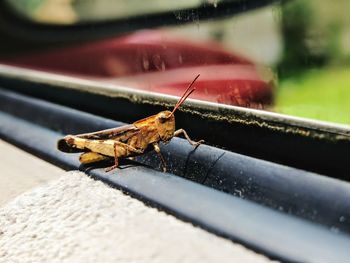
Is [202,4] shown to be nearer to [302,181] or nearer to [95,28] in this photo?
[302,181]

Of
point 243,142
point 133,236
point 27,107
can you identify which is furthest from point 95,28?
point 133,236

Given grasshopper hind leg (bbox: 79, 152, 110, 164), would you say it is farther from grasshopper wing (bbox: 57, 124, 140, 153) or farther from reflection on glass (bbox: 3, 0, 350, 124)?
reflection on glass (bbox: 3, 0, 350, 124)

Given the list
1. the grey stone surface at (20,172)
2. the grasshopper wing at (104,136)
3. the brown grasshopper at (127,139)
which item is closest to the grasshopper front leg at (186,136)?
the brown grasshopper at (127,139)

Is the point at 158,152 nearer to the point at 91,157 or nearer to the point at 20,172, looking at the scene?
the point at 91,157

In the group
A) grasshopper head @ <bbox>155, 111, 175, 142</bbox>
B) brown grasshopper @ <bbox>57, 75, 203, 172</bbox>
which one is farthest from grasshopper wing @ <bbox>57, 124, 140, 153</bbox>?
grasshopper head @ <bbox>155, 111, 175, 142</bbox>

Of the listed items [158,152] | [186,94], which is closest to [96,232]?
[158,152]

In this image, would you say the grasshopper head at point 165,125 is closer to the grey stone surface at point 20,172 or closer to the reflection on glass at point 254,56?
the reflection on glass at point 254,56

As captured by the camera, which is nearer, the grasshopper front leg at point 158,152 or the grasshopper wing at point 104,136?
the grasshopper front leg at point 158,152
